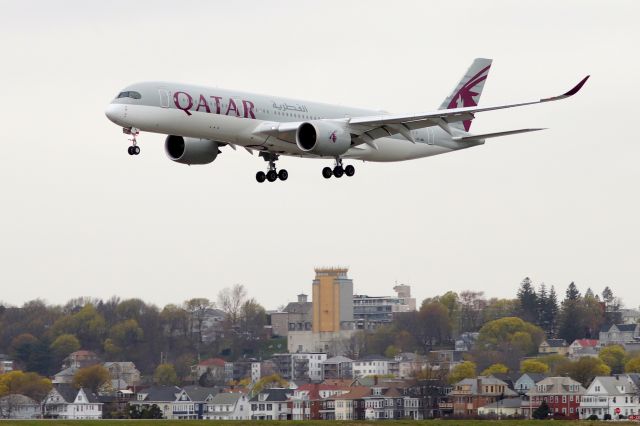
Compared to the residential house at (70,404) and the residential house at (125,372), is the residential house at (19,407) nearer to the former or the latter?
the residential house at (70,404)

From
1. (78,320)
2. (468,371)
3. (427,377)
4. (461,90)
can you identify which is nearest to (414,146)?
(461,90)

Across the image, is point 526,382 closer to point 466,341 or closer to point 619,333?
point 466,341

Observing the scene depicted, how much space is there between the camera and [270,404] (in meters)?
135

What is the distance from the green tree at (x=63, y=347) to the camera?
144000 millimetres

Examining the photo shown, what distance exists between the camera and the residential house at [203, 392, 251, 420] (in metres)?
132

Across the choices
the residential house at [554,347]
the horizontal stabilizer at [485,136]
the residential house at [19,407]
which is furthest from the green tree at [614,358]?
the horizontal stabilizer at [485,136]

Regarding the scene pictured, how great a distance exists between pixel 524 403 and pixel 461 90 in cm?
4171

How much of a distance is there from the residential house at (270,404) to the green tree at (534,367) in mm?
21353

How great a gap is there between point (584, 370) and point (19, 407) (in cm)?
4614

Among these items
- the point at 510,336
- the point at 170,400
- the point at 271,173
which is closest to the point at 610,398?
the point at 510,336

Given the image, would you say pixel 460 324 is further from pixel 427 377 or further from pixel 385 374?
pixel 427 377

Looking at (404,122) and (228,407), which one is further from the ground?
(404,122)

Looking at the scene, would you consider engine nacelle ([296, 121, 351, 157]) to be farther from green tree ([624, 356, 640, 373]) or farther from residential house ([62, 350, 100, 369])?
residential house ([62, 350, 100, 369])

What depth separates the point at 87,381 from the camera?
425 feet
